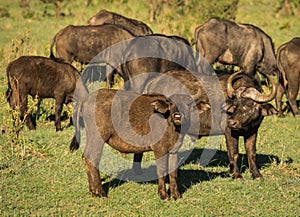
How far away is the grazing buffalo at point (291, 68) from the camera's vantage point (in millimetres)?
12938

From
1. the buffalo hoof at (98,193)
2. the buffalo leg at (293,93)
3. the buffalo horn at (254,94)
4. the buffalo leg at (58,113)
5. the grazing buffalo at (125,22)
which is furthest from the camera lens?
the grazing buffalo at (125,22)

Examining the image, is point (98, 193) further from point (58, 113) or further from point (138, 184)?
point (58, 113)

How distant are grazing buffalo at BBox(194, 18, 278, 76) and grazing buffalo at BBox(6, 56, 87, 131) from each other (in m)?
4.52

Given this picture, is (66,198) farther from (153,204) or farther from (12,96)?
(12,96)

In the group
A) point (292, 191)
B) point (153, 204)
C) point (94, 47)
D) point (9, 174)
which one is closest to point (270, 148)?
point (292, 191)

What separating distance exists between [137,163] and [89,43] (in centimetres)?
769

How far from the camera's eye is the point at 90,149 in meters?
7.42

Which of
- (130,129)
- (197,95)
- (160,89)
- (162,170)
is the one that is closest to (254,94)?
(197,95)

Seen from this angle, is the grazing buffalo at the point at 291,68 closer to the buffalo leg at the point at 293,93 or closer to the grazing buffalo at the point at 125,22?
the buffalo leg at the point at 293,93

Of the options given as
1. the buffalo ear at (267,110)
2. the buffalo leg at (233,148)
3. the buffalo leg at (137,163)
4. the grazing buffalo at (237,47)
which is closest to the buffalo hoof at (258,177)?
the buffalo leg at (233,148)

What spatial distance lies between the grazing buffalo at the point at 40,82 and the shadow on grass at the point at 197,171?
9.43 feet

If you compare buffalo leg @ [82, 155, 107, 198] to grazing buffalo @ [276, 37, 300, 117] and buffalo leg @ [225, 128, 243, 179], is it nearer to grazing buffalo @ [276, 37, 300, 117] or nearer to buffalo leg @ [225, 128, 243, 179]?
buffalo leg @ [225, 128, 243, 179]

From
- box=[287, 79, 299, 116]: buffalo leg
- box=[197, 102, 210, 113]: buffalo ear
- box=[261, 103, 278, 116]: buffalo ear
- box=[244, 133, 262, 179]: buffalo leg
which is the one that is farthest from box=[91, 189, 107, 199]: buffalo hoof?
box=[287, 79, 299, 116]: buffalo leg

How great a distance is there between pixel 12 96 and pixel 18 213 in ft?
15.3
